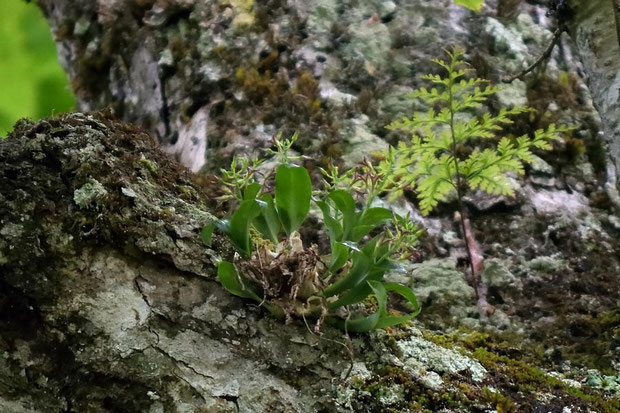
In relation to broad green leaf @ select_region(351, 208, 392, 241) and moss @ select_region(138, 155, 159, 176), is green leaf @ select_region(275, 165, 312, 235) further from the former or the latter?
moss @ select_region(138, 155, 159, 176)

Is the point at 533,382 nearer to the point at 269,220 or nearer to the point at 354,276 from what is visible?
the point at 354,276

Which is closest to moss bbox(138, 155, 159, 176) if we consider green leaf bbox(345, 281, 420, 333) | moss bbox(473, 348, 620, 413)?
green leaf bbox(345, 281, 420, 333)

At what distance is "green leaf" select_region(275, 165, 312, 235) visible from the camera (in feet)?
3.64

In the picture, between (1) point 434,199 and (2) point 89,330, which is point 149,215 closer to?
(2) point 89,330

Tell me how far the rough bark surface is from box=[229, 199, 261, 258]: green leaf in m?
0.11

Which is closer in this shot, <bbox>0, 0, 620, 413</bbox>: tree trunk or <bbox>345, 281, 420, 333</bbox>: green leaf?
<bbox>0, 0, 620, 413</bbox>: tree trunk

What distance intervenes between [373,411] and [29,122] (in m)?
0.99

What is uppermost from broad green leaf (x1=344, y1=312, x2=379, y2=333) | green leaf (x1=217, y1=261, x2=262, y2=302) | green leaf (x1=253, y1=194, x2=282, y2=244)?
green leaf (x1=253, y1=194, x2=282, y2=244)

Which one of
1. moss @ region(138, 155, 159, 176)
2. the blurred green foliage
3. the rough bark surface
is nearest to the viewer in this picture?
the rough bark surface

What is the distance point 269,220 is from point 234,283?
0.17 meters

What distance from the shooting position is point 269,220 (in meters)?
1.19

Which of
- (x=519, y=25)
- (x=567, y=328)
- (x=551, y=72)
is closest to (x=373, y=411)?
(x=567, y=328)

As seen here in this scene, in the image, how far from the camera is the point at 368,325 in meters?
1.14

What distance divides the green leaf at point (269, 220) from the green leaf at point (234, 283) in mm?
132
